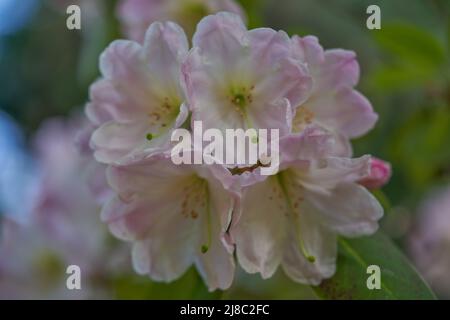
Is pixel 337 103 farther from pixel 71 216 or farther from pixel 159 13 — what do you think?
pixel 71 216

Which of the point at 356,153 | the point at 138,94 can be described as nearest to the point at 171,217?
the point at 138,94

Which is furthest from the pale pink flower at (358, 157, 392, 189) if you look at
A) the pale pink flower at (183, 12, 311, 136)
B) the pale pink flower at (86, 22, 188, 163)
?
the pale pink flower at (86, 22, 188, 163)

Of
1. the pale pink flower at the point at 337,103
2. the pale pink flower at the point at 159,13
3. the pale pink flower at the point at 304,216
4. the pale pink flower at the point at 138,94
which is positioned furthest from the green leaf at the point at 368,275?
the pale pink flower at the point at 159,13

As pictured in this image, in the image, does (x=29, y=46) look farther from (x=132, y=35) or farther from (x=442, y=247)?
(x=442, y=247)

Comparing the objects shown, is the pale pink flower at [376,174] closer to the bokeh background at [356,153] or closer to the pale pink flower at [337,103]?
the pale pink flower at [337,103]

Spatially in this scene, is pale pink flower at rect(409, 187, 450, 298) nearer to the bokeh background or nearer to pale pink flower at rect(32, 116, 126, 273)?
the bokeh background

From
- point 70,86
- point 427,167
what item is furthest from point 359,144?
point 70,86
